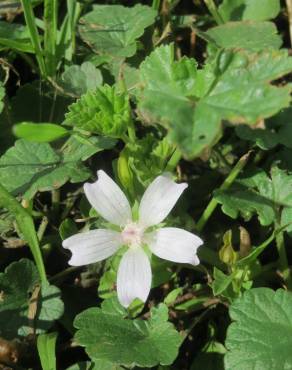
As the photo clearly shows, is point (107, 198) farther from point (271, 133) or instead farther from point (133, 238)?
point (271, 133)

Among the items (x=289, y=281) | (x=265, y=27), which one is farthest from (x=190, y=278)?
(x=265, y=27)

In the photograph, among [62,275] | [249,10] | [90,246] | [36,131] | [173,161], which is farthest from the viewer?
[249,10]

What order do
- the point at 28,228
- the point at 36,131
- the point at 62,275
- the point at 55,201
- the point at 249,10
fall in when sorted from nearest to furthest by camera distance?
the point at 36,131, the point at 28,228, the point at 62,275, the point at 55,201, the point at 249,10

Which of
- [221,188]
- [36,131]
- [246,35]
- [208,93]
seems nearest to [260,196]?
[221,188]

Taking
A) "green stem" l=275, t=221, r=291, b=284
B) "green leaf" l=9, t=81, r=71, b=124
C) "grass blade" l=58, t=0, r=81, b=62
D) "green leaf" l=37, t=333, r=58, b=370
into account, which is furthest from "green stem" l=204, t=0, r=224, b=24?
"green leaf" l=37, t=333, r=58, b=370

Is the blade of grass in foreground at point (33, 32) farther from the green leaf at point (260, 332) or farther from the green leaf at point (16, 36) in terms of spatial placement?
the green leaf at point (260, 332)

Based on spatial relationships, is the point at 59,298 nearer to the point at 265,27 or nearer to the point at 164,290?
the point at 164,290

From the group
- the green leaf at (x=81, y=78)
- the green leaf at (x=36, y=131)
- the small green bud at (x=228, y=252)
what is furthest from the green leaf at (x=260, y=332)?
the green leaf at (x=81, y=78)
